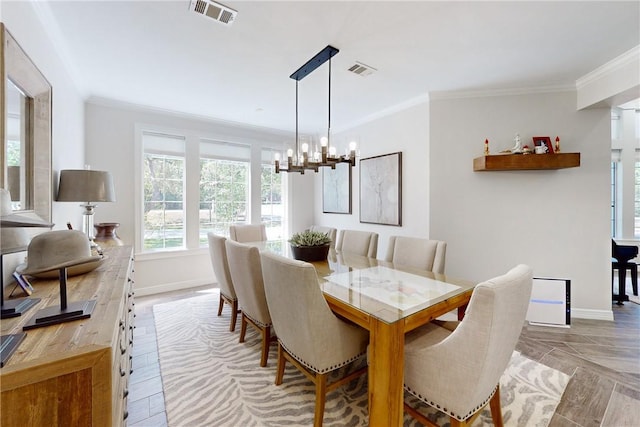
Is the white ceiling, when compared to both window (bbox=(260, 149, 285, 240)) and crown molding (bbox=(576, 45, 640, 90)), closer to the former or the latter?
crown molding (bbox=(576, 45, 640, 90))

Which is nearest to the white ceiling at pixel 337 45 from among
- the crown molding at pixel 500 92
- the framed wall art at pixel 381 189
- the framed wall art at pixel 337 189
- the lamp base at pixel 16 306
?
the crown molding at pixel 500 92

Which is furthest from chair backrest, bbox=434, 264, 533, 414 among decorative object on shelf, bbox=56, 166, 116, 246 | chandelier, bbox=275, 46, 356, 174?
decorative object on shelf, bbox=56, 166, 116, 246

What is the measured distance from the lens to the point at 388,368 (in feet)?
4.23

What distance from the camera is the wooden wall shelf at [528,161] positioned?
9.16 ft

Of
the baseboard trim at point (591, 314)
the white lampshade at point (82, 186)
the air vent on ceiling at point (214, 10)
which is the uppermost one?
the air vent on ceiling at point (214, 10)

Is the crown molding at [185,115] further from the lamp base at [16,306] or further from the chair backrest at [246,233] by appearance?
the lamp base at [16,306]

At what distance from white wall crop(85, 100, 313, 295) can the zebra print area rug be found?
1.63m

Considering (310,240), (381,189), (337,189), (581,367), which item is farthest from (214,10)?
(581,367)

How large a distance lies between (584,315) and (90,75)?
603 centimetres

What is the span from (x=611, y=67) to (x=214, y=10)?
3602 mm

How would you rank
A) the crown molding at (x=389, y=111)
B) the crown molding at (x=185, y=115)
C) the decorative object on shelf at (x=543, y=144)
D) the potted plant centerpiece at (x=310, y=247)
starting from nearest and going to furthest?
1. the potted plant centerpiece at (x=310, y=247)
2. the decorative object on shelf at (x=543, y=144)
3. the crown molding at (x=389, y=111)
4. the crown molding at (x=185, y=115)

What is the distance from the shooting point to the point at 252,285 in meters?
2.11

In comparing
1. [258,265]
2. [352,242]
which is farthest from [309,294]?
[352,242]

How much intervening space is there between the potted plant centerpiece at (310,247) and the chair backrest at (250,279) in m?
0.55
